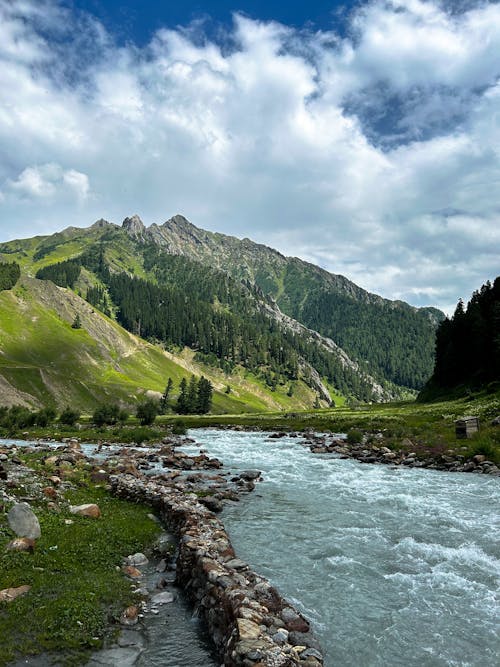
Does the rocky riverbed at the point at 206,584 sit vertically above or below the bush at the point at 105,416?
above

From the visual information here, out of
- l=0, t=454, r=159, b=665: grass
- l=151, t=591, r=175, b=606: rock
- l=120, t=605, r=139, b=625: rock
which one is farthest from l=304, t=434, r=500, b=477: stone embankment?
l=120, t=605, r=139, b=625: rock

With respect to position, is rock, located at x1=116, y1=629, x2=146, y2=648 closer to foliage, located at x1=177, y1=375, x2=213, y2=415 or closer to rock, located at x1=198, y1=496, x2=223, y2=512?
rock, located at x1=198, y1=496, x2=223, y2=512

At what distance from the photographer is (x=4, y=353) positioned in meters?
134

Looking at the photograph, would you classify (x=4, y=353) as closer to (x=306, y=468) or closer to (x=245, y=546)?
(x=306, y=468)

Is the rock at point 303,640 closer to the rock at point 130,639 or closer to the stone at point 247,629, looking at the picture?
the stone at point 247,629

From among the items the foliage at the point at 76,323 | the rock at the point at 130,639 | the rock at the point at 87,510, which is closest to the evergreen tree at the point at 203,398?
the foliage at the point at 76,323

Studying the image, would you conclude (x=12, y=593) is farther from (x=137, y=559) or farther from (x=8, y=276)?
(x=8, y=276)

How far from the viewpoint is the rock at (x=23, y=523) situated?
51.0 ft

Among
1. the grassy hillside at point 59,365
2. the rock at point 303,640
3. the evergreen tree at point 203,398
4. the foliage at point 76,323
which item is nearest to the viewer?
the rock at point 303,640

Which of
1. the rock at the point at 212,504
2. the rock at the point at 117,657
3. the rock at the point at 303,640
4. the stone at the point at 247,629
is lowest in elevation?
the rock at the point at 212,504

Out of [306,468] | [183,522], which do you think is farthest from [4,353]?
[183,522]

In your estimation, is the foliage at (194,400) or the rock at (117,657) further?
the foliage at (194,400)

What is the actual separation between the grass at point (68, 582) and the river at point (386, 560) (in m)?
5.23

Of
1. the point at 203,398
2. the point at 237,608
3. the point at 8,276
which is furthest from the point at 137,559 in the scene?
the point at 8,276
